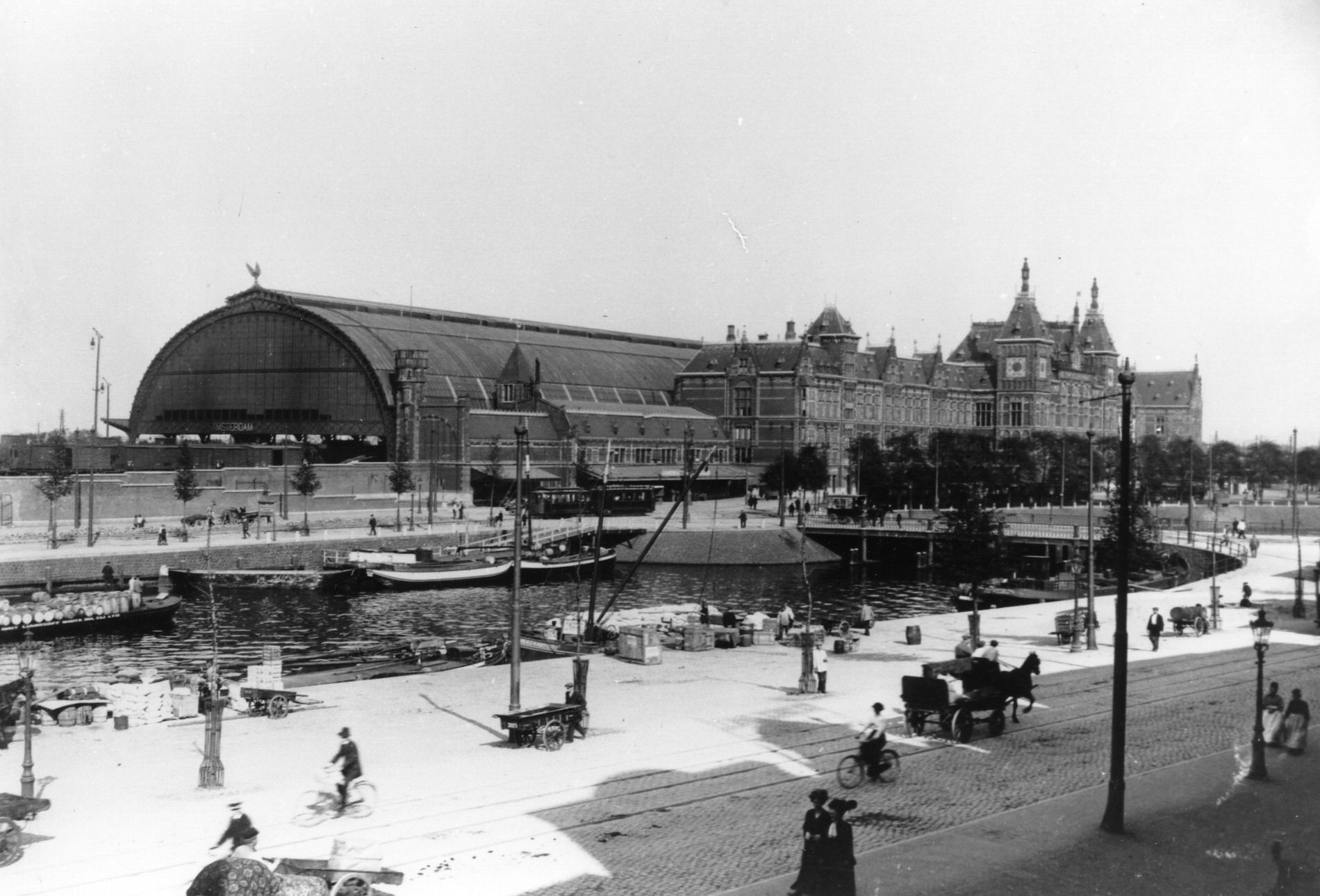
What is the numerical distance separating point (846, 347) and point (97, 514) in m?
85.9

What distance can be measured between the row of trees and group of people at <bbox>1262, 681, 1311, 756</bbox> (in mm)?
56435

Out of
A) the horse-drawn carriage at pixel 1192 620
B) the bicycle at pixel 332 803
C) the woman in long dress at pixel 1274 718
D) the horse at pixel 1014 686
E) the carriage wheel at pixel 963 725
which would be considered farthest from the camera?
the horse-drawn carriage at pixel 1192 620

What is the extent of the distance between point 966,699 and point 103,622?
133 ft

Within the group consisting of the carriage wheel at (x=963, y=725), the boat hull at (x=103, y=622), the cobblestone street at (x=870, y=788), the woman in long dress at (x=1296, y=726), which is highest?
the woman in long dress at (x=1296, y=726)

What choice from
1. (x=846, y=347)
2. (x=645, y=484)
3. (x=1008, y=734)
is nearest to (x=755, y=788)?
(x=1008, y=734)

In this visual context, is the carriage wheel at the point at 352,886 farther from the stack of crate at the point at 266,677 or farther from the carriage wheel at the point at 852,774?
the stack of crate at the point at 266,677

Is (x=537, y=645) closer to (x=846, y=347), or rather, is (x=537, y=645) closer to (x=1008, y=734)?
(x=1008, y=734)

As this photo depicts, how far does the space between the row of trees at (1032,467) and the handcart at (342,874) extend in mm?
67502

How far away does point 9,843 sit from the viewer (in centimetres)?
1764

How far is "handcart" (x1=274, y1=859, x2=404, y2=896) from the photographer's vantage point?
1562cm

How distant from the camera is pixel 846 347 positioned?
142 meters

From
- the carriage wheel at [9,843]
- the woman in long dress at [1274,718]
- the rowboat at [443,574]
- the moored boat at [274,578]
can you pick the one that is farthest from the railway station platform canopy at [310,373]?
the carriage wheel at [9,843]

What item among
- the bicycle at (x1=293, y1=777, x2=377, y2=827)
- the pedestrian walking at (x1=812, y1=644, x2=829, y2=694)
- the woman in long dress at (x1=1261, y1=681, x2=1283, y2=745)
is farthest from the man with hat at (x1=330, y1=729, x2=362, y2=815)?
the woman in long dress at (x1=1261, y1=681, x2=1283, y2=745)

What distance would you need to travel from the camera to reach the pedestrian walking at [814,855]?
15.2 m
